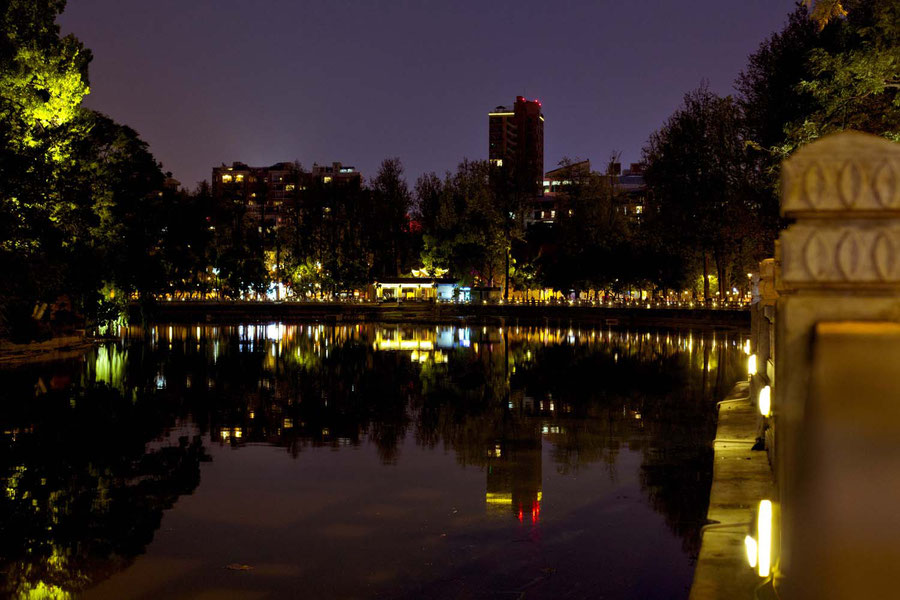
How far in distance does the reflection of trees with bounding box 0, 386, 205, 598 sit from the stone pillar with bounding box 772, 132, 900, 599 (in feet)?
20.4

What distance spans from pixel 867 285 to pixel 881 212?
0.25m

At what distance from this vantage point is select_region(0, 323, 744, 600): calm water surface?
7.73 m

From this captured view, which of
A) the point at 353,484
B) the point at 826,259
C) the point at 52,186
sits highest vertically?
the point at 52,186

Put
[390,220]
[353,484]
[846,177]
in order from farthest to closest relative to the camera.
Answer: [390,220] < [353,484] < [846,177]

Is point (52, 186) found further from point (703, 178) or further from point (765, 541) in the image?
point (703, 178)

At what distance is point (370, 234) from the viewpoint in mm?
87750

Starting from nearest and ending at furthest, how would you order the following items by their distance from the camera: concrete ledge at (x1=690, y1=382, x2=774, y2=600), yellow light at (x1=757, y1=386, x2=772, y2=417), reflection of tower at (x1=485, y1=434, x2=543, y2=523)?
1. concrete ledge at (x1=690, y1=382, x2=774, y2=600)
2. yellow light at (x1=757, y1=386, x2=772, y2=417)
3. reflection of tower at (x1=485, y1=434, x2=543, y2=523)

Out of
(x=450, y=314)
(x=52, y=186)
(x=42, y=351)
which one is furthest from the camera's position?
(x=450, y=314)

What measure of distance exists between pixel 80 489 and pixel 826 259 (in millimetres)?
10062

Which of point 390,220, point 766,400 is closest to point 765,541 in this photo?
point 766,400

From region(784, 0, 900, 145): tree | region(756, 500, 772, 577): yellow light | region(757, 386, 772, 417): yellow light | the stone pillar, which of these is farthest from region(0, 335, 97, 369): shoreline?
the stone pillar

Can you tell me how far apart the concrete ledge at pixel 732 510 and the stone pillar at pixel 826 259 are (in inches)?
116

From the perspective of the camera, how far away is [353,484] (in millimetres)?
11430

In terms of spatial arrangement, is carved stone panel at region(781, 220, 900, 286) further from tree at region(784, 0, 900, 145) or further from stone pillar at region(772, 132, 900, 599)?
tree at region(784, 0, 900, 145)
